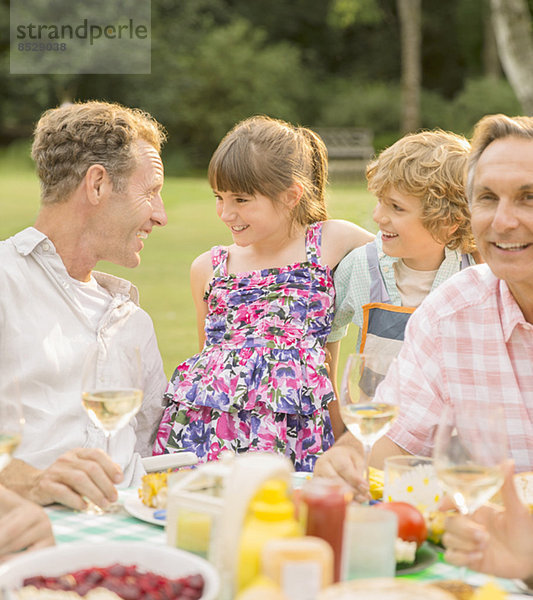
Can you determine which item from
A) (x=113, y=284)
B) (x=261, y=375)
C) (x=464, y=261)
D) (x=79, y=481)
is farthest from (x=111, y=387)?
(x=464, y=261)

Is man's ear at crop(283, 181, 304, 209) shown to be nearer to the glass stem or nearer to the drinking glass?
the glass stem

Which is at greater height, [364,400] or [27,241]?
[27,241]

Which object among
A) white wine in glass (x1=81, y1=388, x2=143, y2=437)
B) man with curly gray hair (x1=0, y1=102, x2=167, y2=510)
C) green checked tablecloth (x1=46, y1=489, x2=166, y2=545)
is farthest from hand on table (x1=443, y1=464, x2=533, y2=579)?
man with curly gray hair (x1=0, y1=102, x2=167, y2=510)

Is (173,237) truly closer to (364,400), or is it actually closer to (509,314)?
(509,314)

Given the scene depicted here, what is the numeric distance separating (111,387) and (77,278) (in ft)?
4.23

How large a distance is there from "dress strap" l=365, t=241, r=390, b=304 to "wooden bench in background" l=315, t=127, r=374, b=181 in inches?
964

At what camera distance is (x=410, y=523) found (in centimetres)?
160

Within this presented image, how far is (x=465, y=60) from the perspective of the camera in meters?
38.8

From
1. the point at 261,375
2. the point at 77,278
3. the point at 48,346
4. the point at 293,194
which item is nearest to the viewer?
the point at 48,346

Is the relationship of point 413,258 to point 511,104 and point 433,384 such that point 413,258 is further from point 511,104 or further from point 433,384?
point 511,104

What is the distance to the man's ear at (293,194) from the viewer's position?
3.60m

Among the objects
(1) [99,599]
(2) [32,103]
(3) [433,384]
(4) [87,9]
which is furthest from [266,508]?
(2) [32,103]
